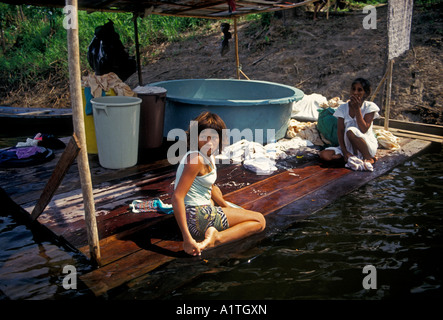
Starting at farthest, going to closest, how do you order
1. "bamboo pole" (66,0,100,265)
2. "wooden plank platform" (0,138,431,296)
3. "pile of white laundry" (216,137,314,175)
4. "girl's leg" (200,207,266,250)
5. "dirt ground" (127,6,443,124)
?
1. "dirt ground" (127,6,443,124)
2. "pile of white laundry" (216,137,314,175)
3. "girl's leg" (200,207,266,250)
4. "wooden plank platform" (0,138,431,296)
5. "bamboo pole" (66,0,100,265)

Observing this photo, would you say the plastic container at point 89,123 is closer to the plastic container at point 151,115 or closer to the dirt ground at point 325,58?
the plastic container at point 151,115

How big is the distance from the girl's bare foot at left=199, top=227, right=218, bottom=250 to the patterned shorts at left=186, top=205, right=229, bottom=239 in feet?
0.15

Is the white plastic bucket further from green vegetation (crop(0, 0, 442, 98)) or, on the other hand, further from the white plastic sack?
green vegetation (crop(0, 0, 442, 98))

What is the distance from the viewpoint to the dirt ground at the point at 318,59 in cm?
812

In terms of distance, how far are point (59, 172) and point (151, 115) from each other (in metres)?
2.33

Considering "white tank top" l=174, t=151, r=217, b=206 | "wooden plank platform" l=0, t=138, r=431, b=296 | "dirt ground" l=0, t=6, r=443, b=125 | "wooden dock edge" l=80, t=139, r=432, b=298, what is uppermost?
"dirt ground" l=0, t=6, r=443, b=125

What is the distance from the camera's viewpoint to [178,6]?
5555 millimetres

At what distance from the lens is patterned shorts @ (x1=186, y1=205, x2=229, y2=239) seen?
281 centimetres

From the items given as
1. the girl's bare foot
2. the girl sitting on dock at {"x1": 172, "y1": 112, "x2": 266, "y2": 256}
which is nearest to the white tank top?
the girl sitting on dock at {"x1": 172, "y1": 112, "x2": 266, "y2": 256}

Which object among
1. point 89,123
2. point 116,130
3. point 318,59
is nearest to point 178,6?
point 89,123

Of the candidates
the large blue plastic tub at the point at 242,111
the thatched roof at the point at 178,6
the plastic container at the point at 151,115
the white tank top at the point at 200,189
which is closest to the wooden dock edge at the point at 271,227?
the white tank top at the point at 200,189

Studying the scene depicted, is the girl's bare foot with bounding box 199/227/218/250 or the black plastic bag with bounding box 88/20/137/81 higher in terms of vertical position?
the black plastic bag with bounding box 88/20/137/81

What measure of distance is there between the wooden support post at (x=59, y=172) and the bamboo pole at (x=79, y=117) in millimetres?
49
